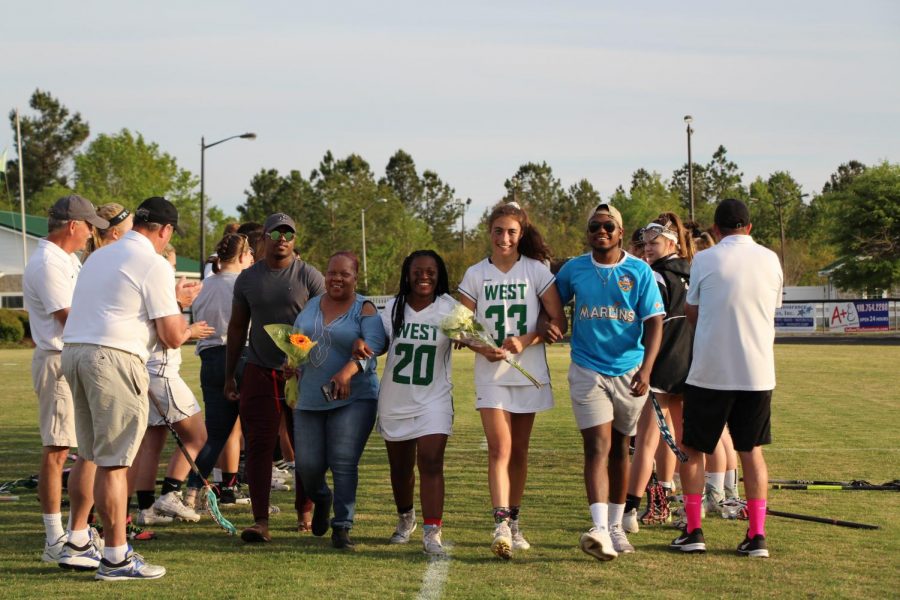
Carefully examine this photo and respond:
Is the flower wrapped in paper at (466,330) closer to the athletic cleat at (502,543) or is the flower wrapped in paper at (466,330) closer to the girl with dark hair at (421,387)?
the girl with dark hair at (421,387)

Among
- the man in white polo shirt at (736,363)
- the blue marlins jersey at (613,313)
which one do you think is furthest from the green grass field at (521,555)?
the blue marlins jersey at (613,313)

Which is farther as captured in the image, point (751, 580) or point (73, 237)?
point (73, 237)

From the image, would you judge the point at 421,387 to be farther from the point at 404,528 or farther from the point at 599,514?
the point at 599,514

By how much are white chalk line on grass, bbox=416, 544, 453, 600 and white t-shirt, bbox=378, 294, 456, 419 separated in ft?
3.12

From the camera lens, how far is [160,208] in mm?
6621

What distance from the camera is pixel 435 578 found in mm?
6180

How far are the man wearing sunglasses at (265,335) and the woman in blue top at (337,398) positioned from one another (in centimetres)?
34

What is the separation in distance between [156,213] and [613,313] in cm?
291

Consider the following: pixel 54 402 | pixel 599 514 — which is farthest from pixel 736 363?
pixel 54 402

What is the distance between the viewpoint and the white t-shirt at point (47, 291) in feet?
22.6

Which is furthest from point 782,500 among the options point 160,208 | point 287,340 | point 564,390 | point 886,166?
point 886,166

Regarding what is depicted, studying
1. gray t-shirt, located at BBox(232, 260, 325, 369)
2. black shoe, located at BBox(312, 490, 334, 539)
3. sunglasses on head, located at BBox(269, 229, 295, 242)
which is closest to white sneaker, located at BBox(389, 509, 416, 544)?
Answer: black shoe, located at BBox(312, 490, 334, 539)

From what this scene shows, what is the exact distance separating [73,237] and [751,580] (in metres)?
4.74

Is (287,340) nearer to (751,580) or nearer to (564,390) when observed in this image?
(751,580)
